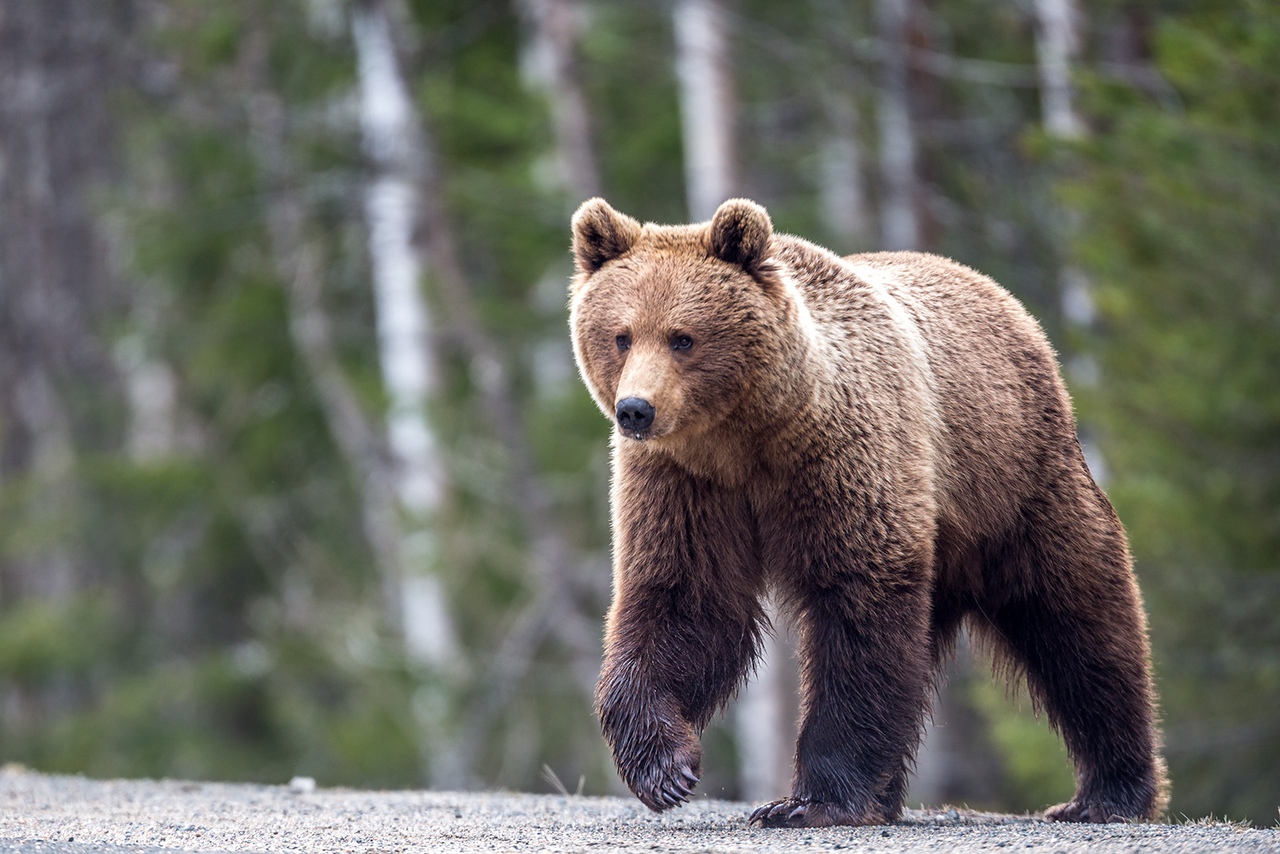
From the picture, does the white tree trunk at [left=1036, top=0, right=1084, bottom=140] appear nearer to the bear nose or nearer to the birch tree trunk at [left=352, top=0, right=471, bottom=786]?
the birch tree trunk at [left=352, top=0, right=471, bottom=786]

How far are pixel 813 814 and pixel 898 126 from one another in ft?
33.7

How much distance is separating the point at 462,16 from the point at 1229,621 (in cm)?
946

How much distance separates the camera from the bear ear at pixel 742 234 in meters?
5.38

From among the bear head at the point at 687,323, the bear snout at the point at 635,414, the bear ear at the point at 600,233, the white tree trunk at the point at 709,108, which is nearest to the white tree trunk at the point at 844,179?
the white tree trunk at the point at 709,108

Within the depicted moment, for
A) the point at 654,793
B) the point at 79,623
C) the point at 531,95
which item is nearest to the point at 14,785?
the point at 654,793

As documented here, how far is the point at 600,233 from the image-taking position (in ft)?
18.4

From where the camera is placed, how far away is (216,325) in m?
16.9

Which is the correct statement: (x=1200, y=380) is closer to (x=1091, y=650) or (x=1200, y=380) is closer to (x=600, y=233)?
(x=1091, y=650)

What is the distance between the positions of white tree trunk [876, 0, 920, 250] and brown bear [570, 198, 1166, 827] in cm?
834

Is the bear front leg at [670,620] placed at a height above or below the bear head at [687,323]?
below

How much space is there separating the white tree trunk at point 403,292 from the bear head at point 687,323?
356 inches

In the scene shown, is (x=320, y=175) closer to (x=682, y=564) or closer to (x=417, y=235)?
(x=417, y=235)

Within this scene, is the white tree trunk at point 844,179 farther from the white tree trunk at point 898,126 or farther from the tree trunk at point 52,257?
the tree trunk at point 52,257

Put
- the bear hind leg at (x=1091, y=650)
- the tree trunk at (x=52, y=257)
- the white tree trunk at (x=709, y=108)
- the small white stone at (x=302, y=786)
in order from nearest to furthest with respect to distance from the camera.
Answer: the bear hind leg at (x=1091, y=650)
the small white stone at (x=302, y=786)
the white tree trunk at (x=709, y=108)
the tree trunk at (x=52, y=257)
